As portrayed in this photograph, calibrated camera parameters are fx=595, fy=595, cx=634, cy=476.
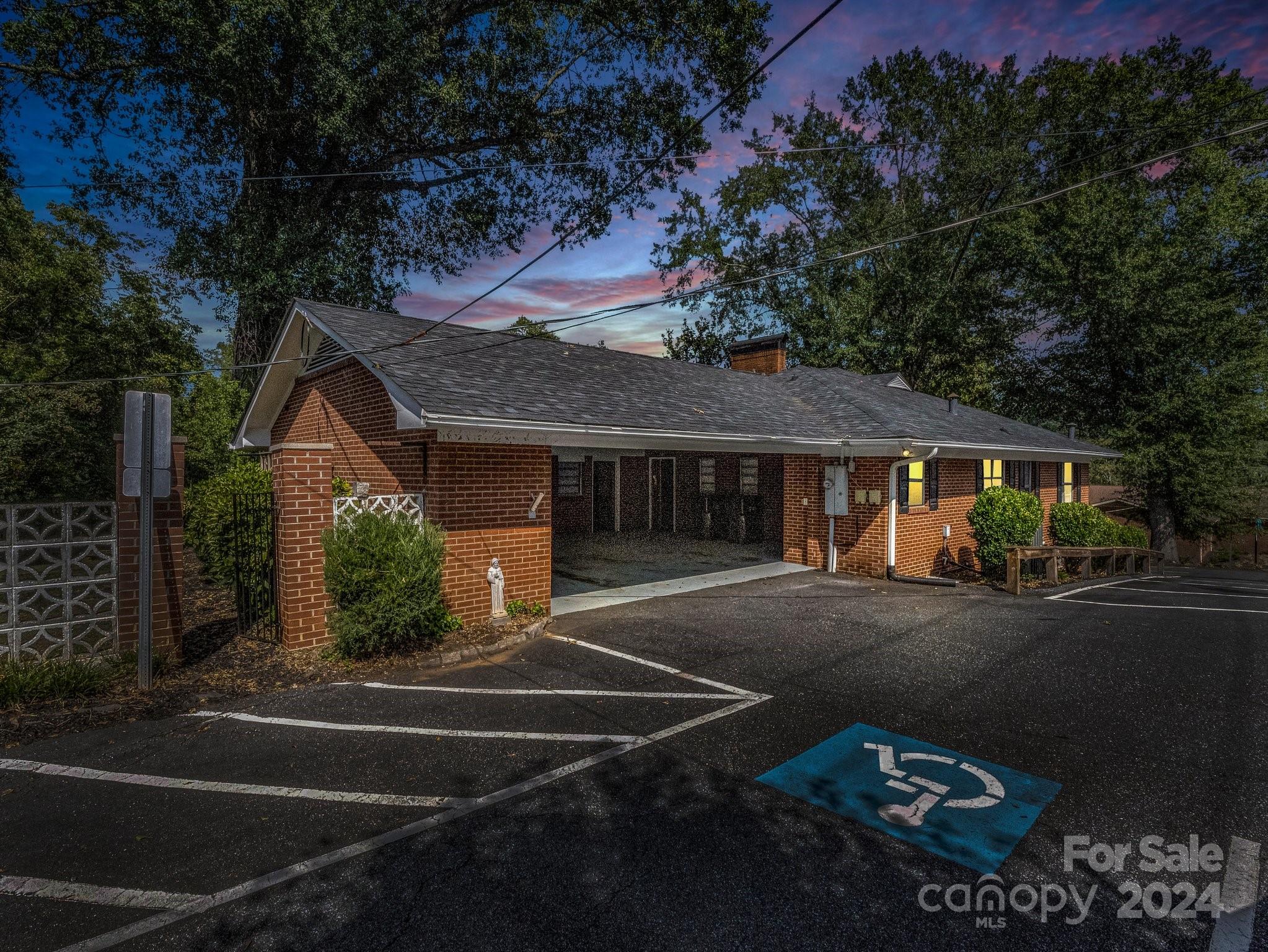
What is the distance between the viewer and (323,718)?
5.19m

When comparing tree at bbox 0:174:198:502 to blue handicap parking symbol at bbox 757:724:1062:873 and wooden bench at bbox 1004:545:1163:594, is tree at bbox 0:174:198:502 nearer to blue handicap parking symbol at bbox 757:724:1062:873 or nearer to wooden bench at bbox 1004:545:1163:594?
blue handicap parking symbol at bbox 757:724:1062:873

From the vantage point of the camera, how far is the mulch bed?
509 centimetres

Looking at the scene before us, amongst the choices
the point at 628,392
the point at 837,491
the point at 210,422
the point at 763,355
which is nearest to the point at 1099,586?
the point at 837,491

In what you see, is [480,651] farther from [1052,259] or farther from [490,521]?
[1052,259]

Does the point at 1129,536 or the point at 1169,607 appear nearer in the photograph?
the point at 1169,607

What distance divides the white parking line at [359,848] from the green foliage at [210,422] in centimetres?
2058

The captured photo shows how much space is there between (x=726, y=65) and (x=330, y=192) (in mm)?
12816

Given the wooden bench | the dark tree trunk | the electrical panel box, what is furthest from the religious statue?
the dark tree trunk

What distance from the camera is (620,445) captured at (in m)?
9.15

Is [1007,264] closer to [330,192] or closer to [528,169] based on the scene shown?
[528,169]

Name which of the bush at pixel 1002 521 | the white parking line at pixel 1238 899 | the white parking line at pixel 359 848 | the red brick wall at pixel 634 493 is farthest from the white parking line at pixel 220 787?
the red brick wall at pixel 634 493

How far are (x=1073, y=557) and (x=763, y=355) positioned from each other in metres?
9.63

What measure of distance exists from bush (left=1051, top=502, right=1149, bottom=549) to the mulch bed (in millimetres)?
15322

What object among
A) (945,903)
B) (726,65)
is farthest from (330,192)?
(945,903)
